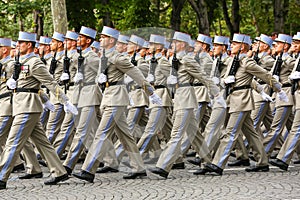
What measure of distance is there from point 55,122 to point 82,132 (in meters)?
1.69

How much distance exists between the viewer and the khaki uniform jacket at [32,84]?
9.31m

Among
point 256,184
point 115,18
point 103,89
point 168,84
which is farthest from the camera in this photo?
point 115,18

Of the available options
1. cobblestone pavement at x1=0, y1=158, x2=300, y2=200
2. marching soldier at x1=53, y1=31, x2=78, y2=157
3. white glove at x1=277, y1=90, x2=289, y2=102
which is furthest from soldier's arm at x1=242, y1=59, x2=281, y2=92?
marching soldier at x1=53, y1=31, x2=78, y2=157

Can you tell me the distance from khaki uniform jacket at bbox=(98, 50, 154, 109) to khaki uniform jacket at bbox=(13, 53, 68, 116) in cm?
73

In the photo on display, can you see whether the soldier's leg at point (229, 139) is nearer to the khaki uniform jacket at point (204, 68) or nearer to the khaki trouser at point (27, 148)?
the khaki uniform jacket at point (204, 68)

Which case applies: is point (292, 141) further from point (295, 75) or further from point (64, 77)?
point (64, 77)

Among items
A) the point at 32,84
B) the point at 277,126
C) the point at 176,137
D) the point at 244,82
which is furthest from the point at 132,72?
the point at 277,126

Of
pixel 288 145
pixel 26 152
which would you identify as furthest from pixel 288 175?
pixel 26 152

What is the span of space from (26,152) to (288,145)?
363cm

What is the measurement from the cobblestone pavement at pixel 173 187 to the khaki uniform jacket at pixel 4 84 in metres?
0.95

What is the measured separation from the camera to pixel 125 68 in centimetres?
976

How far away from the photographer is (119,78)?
32.5 feet

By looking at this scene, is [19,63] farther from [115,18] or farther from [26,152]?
[115,18]

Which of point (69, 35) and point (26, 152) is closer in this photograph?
point (26, 152)
